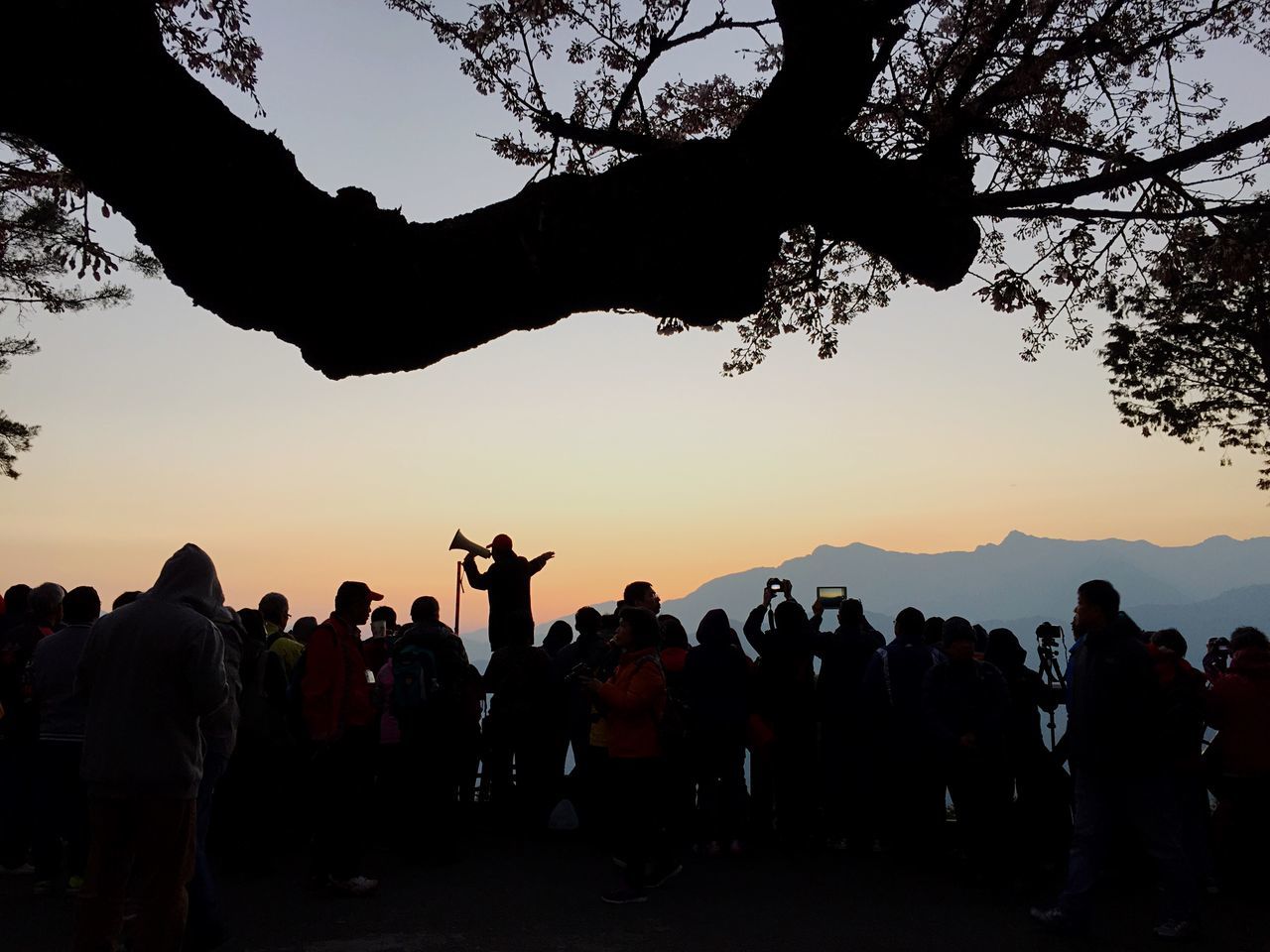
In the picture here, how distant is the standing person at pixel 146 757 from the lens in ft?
14.9

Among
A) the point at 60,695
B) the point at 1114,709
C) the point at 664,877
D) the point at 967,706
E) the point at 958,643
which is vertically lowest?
the point at 664,877

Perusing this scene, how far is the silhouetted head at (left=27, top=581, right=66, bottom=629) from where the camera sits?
7.64 m

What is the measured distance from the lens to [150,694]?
15.3ft

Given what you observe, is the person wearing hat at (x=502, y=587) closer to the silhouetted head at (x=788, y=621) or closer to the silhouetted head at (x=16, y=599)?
the silhouetted head at (x=788, y=621)

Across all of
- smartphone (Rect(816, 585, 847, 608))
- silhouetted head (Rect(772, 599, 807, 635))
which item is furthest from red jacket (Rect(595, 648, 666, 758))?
smartphone (Rect(816, 585, 847, 608))

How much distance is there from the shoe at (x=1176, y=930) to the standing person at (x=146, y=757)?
18.8ft

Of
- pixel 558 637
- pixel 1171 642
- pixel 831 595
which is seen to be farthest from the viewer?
pixel 558 637

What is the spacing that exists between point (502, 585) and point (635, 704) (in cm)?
371

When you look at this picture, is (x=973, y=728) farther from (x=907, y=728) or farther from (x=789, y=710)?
(x=789, y=710)

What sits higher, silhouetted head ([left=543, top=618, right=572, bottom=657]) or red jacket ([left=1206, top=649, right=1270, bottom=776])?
silhouetted head ([left=543, top=618, right=572, bottom=657])

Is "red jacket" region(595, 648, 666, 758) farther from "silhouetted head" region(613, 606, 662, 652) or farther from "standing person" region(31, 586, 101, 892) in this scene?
"standing person" region(31, 586, 101, 892)

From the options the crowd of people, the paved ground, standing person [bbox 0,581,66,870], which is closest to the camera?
the crowd of people

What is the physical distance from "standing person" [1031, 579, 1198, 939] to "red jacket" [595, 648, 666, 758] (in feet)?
9.04

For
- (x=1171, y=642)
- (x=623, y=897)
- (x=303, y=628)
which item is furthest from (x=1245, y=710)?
(x=303, y=628)
